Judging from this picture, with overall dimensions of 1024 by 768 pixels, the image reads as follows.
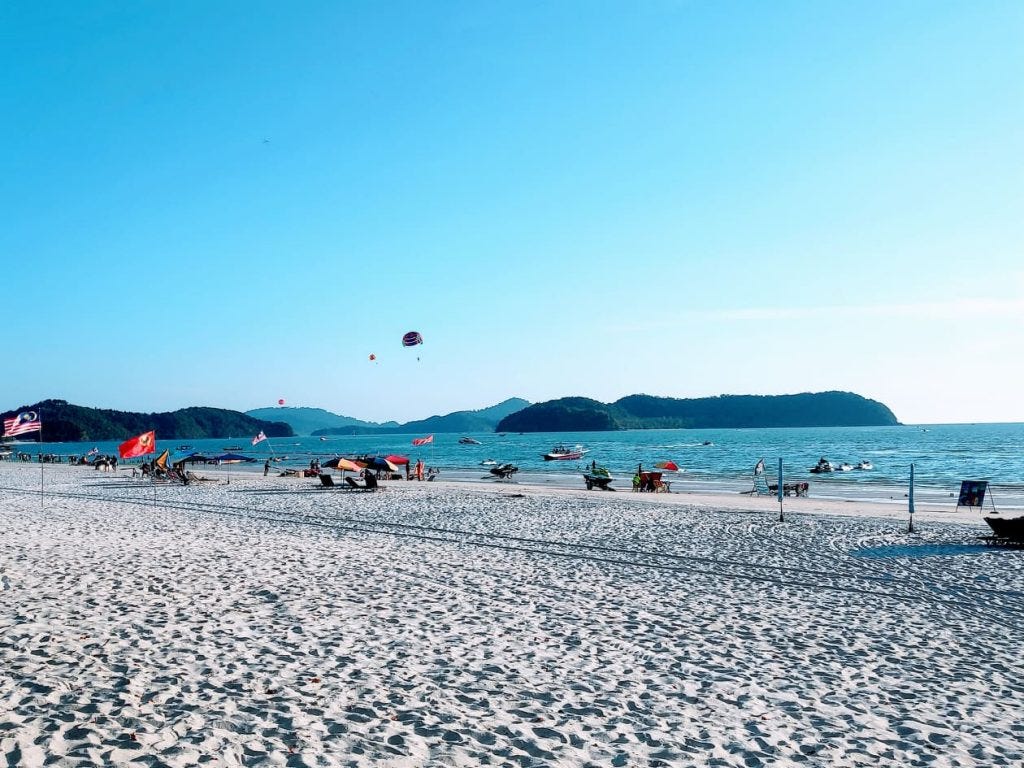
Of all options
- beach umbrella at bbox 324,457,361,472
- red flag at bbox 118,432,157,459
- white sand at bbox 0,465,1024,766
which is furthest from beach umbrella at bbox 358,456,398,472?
white sand at bbox 0,465,1024,766

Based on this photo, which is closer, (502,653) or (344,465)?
(502,653)

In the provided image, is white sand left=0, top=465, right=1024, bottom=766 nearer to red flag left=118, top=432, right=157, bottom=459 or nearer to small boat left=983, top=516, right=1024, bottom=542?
small boat left=983, top=516, right=1024, bottom=542

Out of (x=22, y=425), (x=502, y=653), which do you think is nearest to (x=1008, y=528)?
(x=502, y=653)

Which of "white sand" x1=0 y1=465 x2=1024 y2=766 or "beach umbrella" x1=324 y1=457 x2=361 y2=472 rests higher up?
"beach umbrella" x1=324 y1=457 x2=361 y2=472

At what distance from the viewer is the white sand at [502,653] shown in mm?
4781

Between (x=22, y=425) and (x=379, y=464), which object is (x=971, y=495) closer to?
(x=379, y=464)

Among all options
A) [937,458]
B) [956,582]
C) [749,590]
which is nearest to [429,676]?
[749,590]

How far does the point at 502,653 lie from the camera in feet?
22.3

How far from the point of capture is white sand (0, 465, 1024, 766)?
4781 millimetres

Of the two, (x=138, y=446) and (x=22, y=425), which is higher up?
(x=22, y=425)

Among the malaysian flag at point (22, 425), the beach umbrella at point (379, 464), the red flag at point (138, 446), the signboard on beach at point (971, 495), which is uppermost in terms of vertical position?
the malaysian flag at point (22, 425)

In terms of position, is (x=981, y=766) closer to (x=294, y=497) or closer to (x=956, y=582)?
(x=956, y=582)

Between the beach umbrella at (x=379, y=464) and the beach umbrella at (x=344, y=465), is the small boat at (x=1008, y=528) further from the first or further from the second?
the beach umbrella at (x=379, y=464)

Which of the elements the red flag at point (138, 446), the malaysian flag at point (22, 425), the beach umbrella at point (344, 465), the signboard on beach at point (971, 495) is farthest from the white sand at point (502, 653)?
the beach umbrella at point (344, 465)
